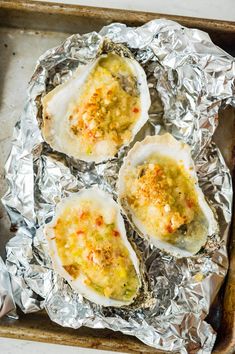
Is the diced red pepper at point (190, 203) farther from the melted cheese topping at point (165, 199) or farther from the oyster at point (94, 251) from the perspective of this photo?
the oyster at point (94, 251)

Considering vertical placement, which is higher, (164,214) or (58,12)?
(58,12)

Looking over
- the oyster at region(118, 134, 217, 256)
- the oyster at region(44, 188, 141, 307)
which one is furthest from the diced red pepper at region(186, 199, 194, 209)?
the oyster at region(44, 188, 141, 307)

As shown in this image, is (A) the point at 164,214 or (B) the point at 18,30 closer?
(A) the point at 164,214

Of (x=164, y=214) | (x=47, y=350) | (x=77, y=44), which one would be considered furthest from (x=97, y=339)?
(x=77, y=44)

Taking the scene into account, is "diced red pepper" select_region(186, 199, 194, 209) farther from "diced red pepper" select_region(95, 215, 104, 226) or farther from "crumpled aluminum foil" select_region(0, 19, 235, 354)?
"diced red pepper" select_region(95, 215, 104, 226)

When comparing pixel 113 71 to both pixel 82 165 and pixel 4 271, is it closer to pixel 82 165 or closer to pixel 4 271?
pixel 82 165

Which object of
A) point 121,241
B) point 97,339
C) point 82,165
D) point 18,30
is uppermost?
point 18,30
